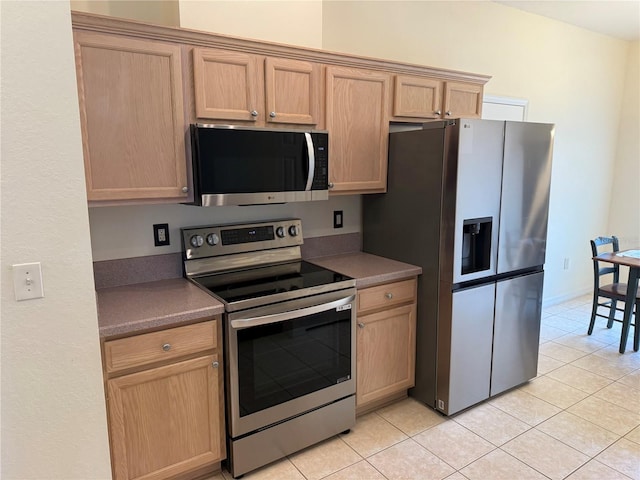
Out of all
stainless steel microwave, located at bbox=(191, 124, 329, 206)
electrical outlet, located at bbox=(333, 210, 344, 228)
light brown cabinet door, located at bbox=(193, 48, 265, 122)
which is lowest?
electrical outlet, located at bbox=(333, 210, 344, 228)

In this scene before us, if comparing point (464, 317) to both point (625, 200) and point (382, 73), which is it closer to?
point (382, 73)

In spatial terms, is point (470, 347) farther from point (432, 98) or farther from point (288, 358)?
point (432, 98)

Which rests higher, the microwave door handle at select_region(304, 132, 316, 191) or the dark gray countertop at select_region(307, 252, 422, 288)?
the microwave door handle at select_region(304, 132, 316, 191)

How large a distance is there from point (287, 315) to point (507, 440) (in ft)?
4.76

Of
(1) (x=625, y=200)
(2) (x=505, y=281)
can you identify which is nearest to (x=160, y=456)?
(2) (x=505, y=281)

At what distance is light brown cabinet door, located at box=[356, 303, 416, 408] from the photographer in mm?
2527

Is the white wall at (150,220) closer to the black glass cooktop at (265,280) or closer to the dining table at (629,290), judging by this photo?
the black glass cooktop at (265,280)

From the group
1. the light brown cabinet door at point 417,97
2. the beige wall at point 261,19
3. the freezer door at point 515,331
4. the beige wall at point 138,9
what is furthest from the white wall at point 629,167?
the beige wall at point 138,9

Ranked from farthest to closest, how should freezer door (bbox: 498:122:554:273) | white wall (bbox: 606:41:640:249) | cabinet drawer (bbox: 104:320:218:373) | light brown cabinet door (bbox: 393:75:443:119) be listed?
white wall (bbox: 606:41:640:249), light brown cabinet door (bbox: 393:75:443:119), freezer door (bbox: 498:122:554:273), cabinet drawer (bbox: 104:320:218:373)

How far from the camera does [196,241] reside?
2387mm

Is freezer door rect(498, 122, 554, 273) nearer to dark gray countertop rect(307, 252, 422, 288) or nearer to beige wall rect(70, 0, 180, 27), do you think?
dark gray countertop rect(307, 252, 422, 288)

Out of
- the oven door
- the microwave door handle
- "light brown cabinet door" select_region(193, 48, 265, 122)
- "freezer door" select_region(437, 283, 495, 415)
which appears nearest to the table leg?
"freezer door" select_region(437, 283, 495, 415)

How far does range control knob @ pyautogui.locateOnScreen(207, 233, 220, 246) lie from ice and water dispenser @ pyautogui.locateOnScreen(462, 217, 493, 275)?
1.41 meters

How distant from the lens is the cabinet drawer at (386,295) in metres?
2.48
